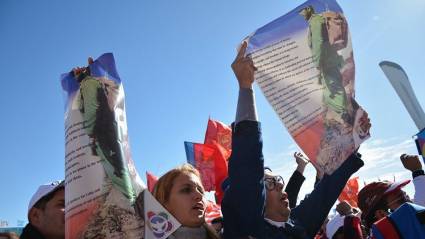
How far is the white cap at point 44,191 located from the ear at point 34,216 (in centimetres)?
4

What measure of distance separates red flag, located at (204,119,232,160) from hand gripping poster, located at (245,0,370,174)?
444 centimetres

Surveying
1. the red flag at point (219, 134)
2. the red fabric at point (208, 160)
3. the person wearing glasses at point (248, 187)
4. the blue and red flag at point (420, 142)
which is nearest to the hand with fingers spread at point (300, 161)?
the person wearing glasses at point (248, 187)

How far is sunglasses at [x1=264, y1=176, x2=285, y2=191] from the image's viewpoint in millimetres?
2607

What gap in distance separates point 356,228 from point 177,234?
7.77 feet

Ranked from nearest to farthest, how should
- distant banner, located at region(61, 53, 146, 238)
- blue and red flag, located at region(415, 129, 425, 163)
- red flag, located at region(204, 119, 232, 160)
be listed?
distant banner, located at region(61, 53, 146, 238) → blue and red flag, located at region(415, 129, 425, 163) → red flag, located at region(204, 119, 232, 160)

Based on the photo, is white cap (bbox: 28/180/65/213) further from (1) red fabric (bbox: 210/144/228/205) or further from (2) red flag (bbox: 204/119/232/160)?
(2) red flag (bbox: 204/119/232/160)

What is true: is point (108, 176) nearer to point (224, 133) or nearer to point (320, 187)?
point (320, 187)

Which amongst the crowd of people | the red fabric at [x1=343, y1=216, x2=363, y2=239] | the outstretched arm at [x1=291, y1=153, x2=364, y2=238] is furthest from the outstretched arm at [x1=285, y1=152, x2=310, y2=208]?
the outstretched arm at [x1=291, y1=153, x2=364, y2=238]

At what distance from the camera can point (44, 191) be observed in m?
2.52

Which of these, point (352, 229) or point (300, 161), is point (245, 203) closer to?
point (300, 161)

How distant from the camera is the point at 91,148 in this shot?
5.41 feet

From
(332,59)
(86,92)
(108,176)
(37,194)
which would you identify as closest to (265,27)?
(332,59)

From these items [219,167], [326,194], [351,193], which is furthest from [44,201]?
[351,193]

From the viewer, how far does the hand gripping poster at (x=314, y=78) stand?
249 cm
